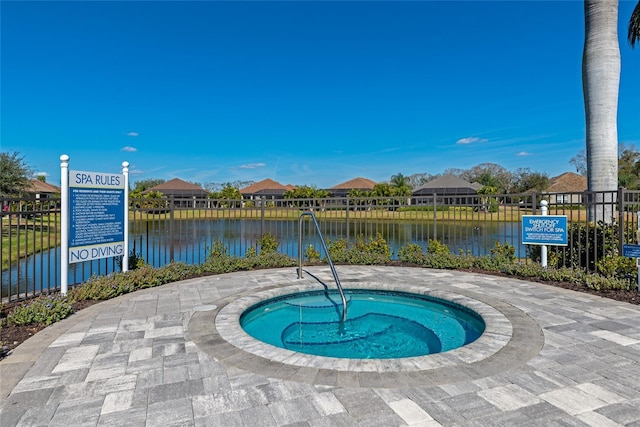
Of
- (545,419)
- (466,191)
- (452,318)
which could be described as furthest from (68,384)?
(466,191)

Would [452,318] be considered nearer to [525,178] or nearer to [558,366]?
[558,366]

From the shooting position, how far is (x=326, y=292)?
17.7ft

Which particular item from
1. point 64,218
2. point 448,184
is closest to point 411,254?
point 64,218

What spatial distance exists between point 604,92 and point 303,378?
272 inches

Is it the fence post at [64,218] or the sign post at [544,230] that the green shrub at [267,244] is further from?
the sign post at [544,230]

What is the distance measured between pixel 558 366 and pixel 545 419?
2.82ft

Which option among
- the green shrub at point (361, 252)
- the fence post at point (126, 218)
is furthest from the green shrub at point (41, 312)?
the green shrub at point (361, 252)

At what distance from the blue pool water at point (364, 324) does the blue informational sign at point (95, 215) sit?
2423mm

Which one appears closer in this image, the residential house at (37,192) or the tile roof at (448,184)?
the residential house at (37,192)

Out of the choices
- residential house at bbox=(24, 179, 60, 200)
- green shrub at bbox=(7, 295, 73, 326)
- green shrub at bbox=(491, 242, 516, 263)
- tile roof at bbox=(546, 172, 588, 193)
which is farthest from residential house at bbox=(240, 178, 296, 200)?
green shrub at bbox=(7, 295, 73, 326)

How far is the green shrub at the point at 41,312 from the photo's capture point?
12.0ft

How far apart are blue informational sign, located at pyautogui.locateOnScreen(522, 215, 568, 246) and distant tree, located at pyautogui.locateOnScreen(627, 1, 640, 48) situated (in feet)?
14.7

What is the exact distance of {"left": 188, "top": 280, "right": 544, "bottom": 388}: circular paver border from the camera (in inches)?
101

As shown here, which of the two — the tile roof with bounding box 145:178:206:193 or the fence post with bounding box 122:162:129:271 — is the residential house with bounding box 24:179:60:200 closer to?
the fence post with bounding box 122:162:129:271
